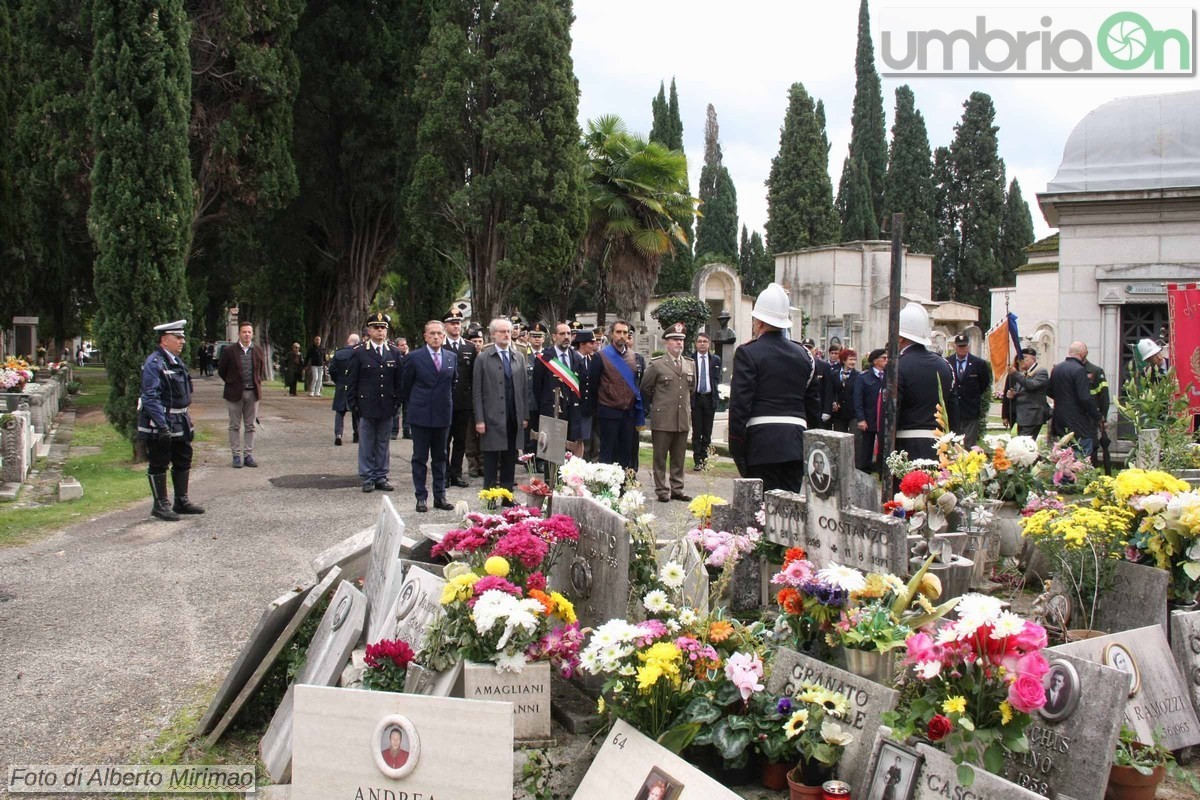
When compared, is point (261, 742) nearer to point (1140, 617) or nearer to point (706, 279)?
point (1140, 617)

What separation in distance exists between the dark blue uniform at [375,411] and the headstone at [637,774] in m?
8.14

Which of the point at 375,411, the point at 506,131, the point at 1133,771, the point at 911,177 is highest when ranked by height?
the point at 911,177

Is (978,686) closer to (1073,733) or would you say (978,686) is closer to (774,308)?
(1073,733)

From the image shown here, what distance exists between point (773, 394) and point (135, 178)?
11.3 meters

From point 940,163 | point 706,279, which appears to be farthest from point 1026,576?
point 940,163

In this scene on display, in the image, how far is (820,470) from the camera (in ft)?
18.0

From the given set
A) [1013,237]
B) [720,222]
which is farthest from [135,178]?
[720,222]

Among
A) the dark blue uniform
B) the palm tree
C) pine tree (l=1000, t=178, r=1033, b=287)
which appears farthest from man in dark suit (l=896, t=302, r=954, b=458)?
pine tree (l=1000, t=178, r=1033, b=287)

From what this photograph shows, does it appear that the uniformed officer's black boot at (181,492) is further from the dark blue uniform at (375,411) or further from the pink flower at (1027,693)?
the pink flower at (1027,693)

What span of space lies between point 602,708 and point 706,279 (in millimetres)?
35294

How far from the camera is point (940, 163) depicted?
51.3 meters

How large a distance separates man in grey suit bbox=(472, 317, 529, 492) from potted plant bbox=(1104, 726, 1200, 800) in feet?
22.4

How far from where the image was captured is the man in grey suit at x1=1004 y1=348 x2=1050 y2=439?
43.0 ft

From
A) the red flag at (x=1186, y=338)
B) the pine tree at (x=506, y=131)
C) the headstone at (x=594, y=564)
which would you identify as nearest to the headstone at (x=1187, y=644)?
the headstone at (x=594, y=564)
